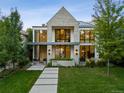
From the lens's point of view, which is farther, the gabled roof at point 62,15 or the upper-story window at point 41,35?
the upper-story window at point 41,35

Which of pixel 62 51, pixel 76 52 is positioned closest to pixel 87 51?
pixel 76 52

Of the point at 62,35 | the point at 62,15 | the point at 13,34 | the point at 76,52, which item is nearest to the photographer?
the point at 13,34

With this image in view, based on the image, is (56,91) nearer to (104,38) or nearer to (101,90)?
(101,90)

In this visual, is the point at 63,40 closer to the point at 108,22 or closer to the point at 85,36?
the point at 85,36

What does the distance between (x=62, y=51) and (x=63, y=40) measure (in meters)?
1.71

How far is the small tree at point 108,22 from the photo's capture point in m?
27.3

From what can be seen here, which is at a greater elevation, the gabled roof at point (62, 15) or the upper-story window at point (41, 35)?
the gabled roof at point (62, 15)

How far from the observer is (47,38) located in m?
44.7

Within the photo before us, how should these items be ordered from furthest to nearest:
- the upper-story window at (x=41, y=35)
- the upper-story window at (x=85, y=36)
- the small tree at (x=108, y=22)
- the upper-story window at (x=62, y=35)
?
the upper-story window at (x=41, y=35)
the upper-story window at (x=62, y=35)
the upper-story window at (x=85, y=36)
the small tree at (x=108, y=22)

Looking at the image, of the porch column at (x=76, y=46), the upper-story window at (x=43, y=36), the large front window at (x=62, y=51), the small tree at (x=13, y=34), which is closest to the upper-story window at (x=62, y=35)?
the large front window at (x=62, y=51)

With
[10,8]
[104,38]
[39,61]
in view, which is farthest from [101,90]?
[39,61]

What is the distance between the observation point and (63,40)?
4650 cm

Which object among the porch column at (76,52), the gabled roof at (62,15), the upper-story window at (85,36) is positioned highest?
the gabled roof at (62,15)

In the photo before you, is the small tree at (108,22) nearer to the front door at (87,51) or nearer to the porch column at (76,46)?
the porch column at (76,46)
